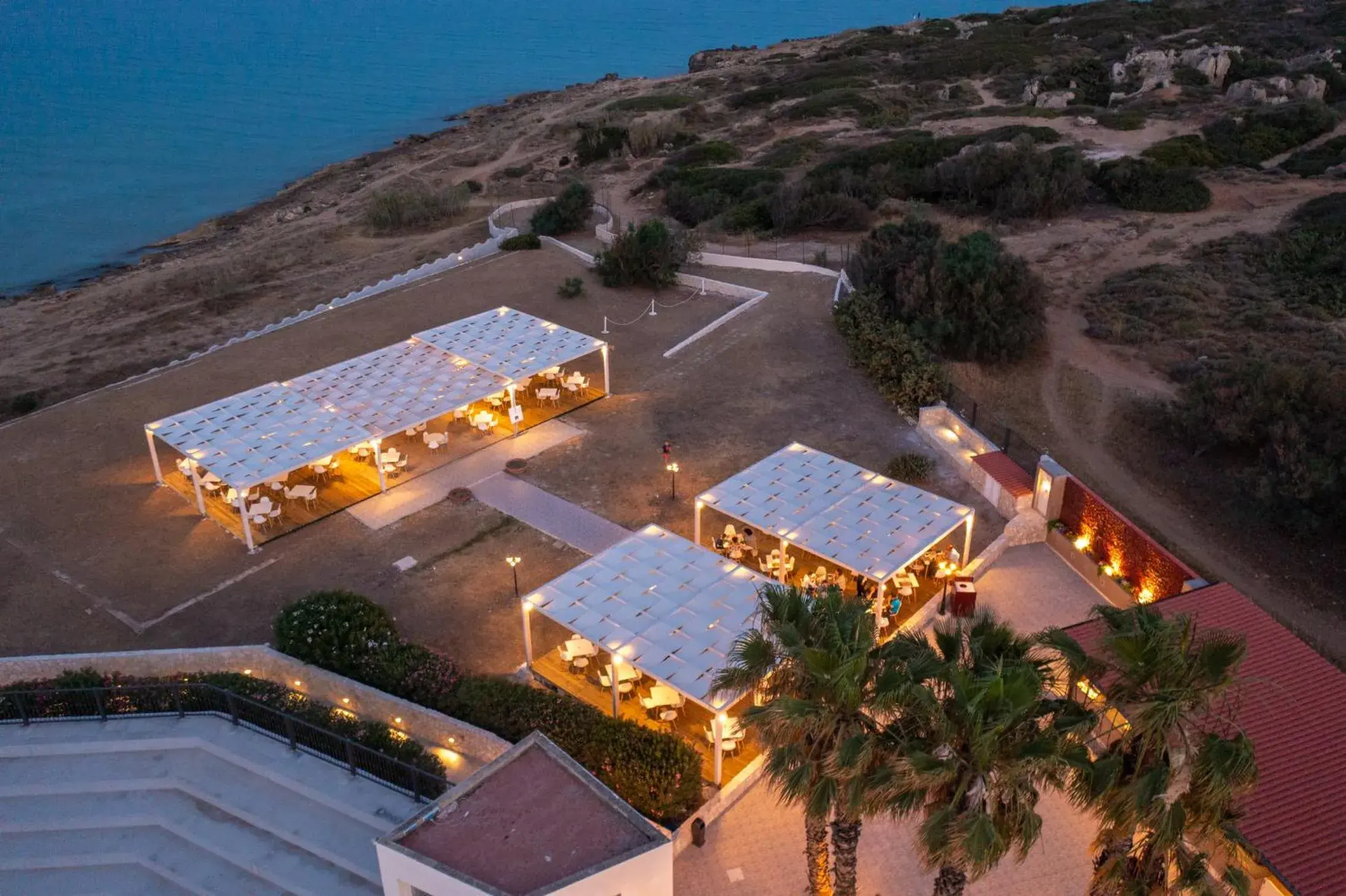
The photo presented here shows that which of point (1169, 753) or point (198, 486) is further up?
point (1169, 753)

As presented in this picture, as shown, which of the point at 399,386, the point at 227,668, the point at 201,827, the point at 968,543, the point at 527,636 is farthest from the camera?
the point at 399,386

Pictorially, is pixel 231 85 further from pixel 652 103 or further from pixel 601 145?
pixel 601 145

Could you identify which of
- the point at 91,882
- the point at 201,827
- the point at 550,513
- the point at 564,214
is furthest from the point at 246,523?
the point at 564,214

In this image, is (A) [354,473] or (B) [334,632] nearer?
(B) [334,632]

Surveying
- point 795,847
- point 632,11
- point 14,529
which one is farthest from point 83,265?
point 632,11

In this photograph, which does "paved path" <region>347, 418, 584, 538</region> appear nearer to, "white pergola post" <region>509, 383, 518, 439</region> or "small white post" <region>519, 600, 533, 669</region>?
"white pergola post" <region>509, 383, 518, 439</region>

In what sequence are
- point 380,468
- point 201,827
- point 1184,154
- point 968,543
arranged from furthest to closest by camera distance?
point 1184,154 → point 380,468 → point 968,543 → point 201,827

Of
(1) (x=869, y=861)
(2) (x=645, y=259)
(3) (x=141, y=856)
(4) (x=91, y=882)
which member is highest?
(2) (x=645, y=259)
